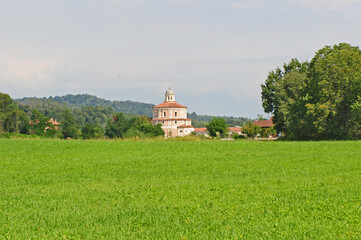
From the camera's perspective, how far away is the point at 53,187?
16438 millimetres

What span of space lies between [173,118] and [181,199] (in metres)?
124

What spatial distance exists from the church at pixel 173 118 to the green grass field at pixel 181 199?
11026cm

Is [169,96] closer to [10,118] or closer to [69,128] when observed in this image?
[69,128]

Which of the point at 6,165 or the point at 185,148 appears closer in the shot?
the point at 6,165

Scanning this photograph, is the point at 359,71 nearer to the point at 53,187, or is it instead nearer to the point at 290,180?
the point at 290,180

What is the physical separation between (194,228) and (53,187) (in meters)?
8.42

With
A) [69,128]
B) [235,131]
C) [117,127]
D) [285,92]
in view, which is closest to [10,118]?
[69,128]

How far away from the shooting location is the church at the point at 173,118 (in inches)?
5374

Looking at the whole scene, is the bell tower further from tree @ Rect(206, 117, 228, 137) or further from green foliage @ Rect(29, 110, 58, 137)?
tree @ Rect(206, 117, 228, 137)

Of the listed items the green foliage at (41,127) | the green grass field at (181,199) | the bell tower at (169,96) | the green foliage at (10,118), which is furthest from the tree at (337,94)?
the bell tower at (169,96)

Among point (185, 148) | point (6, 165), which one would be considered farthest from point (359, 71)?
point (6, 165)

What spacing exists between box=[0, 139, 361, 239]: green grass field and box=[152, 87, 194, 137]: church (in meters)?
110

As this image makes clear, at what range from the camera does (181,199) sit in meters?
13.5

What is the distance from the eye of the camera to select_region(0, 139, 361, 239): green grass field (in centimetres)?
980
